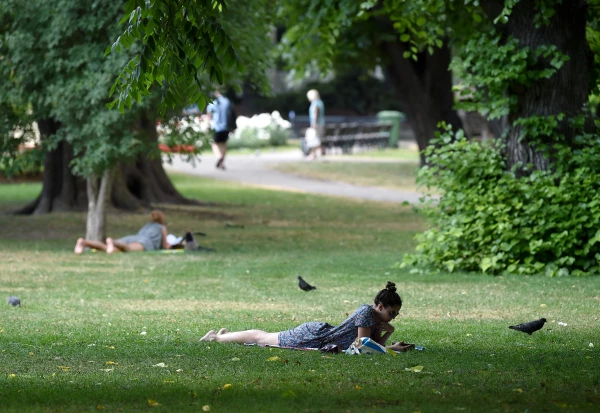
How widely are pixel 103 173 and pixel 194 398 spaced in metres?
9.83

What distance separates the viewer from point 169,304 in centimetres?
1094

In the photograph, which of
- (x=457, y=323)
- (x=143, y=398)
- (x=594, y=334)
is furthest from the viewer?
(x=457, y=323)

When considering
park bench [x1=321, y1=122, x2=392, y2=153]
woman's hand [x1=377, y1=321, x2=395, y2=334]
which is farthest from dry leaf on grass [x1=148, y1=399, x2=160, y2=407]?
park bench [x1=321, y1=122, x2=392, y2=153]

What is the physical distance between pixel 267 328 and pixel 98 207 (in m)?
7.67

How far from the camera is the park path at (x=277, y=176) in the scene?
26734 mm

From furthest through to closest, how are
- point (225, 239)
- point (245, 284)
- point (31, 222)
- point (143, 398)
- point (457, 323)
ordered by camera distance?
point (31, 222)
point (225, 239)
point (245, 284)
point (457, 323)
point (143, 398)

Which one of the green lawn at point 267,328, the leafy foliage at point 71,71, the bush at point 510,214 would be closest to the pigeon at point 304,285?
the green lawn at point 267,328

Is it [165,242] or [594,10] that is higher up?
[594,10]

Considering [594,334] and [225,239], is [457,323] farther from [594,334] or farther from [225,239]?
[225,239]

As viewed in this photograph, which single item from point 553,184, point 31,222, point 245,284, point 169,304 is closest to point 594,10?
point 553,184

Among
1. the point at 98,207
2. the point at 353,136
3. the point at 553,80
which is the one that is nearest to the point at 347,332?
the point at 553,80

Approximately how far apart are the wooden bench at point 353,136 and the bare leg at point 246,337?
90.9 feet

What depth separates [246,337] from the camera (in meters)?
8.30

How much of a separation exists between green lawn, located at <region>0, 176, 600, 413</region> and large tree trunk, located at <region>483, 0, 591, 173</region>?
179 centimetres
